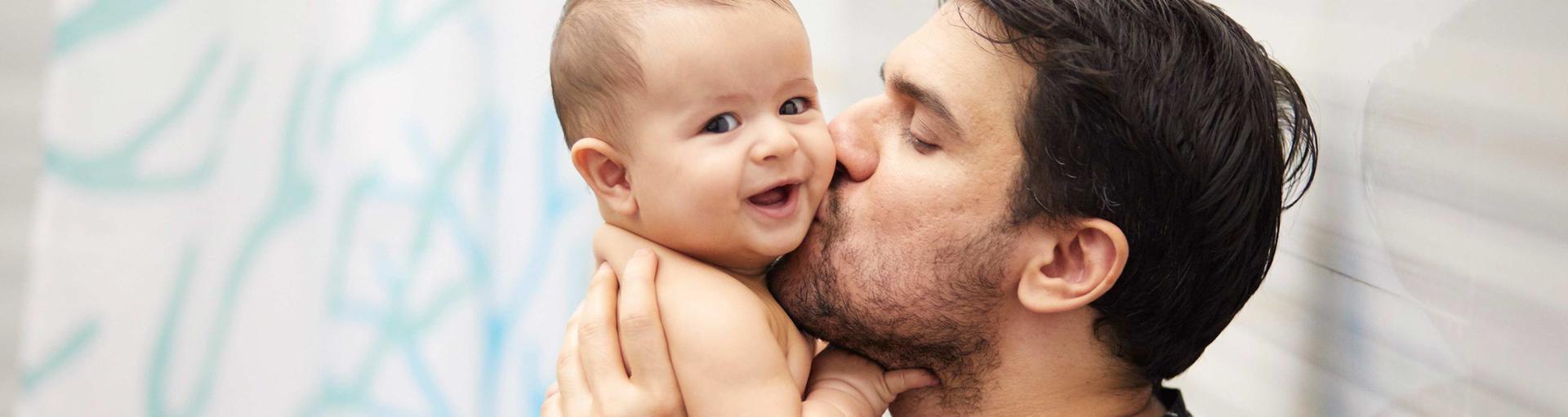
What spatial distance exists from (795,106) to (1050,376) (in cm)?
39

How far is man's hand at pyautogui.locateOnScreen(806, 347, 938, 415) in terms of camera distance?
1132mm

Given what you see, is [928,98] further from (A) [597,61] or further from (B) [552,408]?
(B) [552,408]

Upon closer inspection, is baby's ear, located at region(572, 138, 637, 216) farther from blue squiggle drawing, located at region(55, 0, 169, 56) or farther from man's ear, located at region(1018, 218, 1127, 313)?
blue squiggle drawing, located at region(55, 0, 169, 56)

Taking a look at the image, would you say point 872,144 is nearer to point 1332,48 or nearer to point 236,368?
point 1332,48

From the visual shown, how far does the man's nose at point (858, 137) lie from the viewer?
1.17 m

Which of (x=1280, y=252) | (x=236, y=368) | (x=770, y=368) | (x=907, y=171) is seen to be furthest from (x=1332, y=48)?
(x=236, y=368)

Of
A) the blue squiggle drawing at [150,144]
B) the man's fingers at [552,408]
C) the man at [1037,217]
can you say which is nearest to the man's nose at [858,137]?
the man at [1037,217]

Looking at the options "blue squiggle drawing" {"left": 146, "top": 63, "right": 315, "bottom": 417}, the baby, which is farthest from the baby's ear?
"blue squiggle drawing" {"left": 146, "top": 63, "right": 315, "bottom": 417}

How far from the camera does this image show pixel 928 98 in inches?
44.9

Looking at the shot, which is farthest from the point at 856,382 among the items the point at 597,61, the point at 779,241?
the point at 597,61

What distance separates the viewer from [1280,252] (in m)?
1.30

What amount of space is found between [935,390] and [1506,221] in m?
0.54

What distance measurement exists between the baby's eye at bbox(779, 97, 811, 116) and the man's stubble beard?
0.34 feet

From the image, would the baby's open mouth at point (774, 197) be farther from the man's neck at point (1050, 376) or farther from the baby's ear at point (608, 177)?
the man's neck at point (1050, 376)
